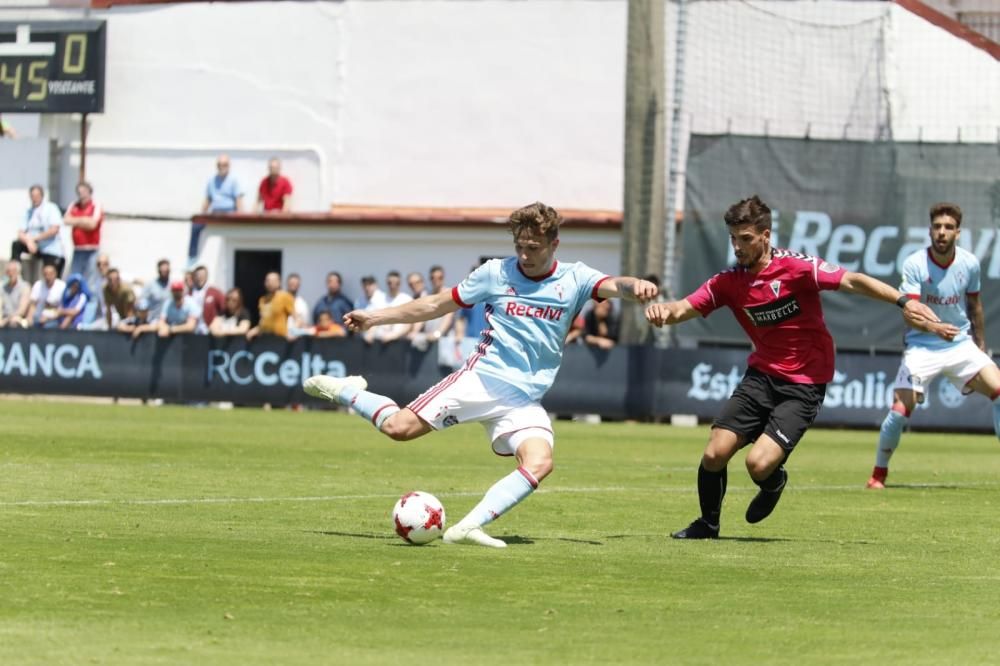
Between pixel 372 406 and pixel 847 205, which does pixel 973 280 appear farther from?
pixel 847 205

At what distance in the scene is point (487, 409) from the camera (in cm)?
1115

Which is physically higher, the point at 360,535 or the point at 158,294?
the point at 158,294

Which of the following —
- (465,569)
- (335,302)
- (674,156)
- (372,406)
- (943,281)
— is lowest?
(465,569)

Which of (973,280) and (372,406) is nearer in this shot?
(372,406)

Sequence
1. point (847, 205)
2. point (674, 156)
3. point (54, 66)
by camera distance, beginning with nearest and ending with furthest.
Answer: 1. point (847, 205)
2. point (674, 156)
3. point (54, 66)

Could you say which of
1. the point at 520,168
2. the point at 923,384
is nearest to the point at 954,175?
the point at 520,168

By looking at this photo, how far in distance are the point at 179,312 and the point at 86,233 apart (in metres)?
4.68

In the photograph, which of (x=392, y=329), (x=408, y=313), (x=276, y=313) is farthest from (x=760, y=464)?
(x=276, y=313)

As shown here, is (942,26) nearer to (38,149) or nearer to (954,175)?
(954,175)

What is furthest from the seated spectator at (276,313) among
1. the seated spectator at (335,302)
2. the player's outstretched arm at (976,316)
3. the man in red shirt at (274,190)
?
the player's outstretched arm at (976,316)

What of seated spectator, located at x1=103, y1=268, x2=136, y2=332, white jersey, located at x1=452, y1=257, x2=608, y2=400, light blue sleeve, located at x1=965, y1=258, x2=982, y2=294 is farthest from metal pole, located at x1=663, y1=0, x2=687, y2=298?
white jersey, located at x1=452, y1=257, x2=608, y2=400

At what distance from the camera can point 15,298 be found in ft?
107

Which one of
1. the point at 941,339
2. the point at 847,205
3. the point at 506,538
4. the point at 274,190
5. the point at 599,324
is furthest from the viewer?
the point at 274,190

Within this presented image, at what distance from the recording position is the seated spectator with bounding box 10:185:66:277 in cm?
3366
